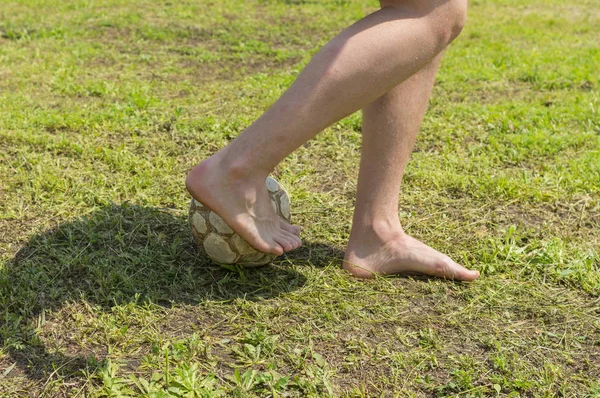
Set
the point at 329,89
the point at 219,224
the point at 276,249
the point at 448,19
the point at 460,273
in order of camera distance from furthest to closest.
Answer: the point at 460,273, the point at 219,224, the point at 276,249, the point at 448,19, the point at 329,89

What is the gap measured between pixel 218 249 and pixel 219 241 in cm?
3

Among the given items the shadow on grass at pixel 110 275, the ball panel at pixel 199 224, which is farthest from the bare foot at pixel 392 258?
the ball panel at pixel 199 224

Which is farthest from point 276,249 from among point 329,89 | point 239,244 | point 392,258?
point 329,89

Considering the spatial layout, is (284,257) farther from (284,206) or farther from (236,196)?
(236,196)

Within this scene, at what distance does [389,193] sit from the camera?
2.98 meters

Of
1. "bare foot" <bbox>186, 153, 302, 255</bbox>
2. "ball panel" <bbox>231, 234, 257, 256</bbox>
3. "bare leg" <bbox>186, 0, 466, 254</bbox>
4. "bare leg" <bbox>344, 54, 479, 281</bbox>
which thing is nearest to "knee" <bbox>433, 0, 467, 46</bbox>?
"bare leg" <bbox>186, 0, 466, 254</bbox>

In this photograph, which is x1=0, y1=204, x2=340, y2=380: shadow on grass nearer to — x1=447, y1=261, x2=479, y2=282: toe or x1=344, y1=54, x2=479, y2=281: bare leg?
x1=344, y1=54, x2=479, y2=281: bare leg

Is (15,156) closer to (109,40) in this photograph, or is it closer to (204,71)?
(204,71)

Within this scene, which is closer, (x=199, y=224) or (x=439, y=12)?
(x=439, y=12)

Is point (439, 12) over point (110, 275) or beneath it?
over

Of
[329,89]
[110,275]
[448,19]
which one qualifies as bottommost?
[110,275]

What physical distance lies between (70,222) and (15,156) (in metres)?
0.89

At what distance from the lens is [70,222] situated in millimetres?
3273

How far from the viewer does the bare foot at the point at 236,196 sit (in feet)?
8.45
